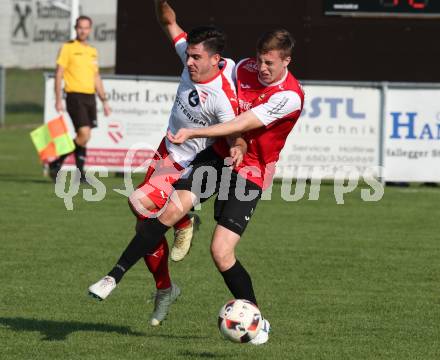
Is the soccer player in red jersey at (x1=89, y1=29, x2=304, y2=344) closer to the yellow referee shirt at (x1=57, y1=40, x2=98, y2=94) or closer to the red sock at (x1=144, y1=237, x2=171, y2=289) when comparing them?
the red sock at (x1=144, y1=237, x2=171, y2=289)

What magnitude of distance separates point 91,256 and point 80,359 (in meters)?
4.43

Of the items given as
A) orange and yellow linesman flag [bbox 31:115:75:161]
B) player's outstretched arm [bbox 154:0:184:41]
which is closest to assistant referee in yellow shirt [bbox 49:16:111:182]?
orange and yellow linesman flag [bbox 31:115:75:161]

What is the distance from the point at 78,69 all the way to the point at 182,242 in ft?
32.2

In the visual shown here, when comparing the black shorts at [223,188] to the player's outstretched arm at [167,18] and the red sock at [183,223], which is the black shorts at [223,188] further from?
the player's outstretched arm at [167,18]

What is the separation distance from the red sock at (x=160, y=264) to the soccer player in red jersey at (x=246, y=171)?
0.53 meters

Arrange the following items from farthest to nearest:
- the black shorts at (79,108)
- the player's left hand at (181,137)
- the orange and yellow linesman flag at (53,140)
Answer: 1. the orange and yellow linesman flag at (53,140)
2. the black shorts at (79,108)
3. the player's left hand at (181,137)

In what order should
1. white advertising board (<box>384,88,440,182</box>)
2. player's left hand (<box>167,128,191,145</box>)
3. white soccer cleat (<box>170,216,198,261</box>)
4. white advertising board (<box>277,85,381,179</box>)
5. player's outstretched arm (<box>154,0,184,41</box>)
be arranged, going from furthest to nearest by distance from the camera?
white advertising board (<box>277,85,381,179</box>) < white advertising board (<box>384,88,440,182</box>) < white soccer cleat (<box>170,216,198,261</box>) < player's outstretched arm (<box>154,0,184,41</box>) < player's left hand (<box>167,128,191,145</box>)

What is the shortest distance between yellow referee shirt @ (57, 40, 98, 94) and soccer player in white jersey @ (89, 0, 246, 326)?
9.56 metres

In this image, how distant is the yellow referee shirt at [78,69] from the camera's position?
18.3 meters

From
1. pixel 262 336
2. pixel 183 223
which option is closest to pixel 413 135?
pixel 183 223

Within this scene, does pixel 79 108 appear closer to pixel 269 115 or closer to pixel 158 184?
pixel 158 184

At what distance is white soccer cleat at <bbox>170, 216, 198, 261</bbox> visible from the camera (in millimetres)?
8938

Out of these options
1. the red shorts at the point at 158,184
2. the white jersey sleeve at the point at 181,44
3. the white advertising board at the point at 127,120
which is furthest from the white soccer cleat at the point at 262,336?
the white advertising board at the point at 127,120

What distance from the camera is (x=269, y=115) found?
8109 mm
